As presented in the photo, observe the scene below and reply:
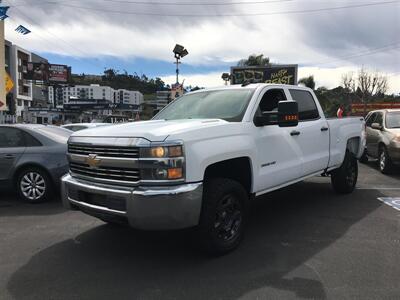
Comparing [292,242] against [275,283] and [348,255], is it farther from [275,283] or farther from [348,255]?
[275,283]

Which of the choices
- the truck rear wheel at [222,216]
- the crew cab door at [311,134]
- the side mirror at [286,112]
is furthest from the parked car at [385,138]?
the truck rear wheel at [222,216]

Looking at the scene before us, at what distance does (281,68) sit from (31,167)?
974 inches

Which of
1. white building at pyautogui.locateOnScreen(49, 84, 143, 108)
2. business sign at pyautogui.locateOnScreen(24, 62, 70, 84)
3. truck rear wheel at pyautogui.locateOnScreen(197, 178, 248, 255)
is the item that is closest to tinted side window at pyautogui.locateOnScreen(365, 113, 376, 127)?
truck rear wheel at pyautogui.locateOnScreen(197, 178, 248, 255)

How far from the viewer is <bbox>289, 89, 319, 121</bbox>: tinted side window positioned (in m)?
6.81

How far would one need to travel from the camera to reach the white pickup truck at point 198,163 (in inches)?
169

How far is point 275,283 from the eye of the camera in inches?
163

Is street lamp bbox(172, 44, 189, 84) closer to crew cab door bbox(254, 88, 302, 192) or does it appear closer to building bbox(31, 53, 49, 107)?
crew cab door bbox(254, 88, 302, 192)

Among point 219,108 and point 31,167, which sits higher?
point 219,108

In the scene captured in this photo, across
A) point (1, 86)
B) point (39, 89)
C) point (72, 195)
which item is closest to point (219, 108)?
point (72, 195)

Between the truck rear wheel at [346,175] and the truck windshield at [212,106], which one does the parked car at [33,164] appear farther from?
the truck rear wheel at [346,175]

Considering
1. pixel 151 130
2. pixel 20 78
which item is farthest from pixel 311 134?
pixel 20 78

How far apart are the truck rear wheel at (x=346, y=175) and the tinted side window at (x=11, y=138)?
5805 millimetres

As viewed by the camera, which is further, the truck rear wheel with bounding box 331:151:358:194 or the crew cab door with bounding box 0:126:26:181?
the truck rear wheel with bounding box 331:151:358:194

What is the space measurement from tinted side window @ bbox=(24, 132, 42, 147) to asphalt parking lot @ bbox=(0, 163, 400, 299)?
1341 mm
